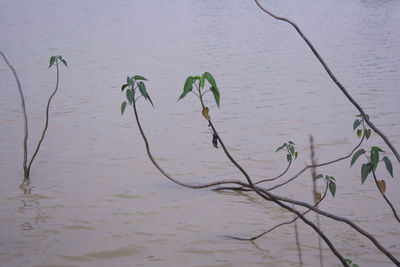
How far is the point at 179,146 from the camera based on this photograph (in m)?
5.90

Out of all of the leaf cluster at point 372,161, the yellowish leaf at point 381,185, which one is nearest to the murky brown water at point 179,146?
the yellowish leaf at point 381,185

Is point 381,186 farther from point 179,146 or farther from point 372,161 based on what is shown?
point 179,146

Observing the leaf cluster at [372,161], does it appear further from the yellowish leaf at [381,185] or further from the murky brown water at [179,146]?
the murky brown water at [179,146]

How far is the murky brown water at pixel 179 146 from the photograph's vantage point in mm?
3504

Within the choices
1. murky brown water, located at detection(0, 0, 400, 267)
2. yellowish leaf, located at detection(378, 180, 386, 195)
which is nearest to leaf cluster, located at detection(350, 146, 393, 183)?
yellowish leaf, located at detection(378, 180, 386, 195)

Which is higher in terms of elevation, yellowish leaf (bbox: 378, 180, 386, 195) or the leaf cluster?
the leaf cluster

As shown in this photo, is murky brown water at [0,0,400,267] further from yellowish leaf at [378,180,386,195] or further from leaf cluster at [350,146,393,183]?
leaf cluster at [350,146,393,183]

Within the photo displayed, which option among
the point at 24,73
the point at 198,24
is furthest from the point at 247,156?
the point at 198,24

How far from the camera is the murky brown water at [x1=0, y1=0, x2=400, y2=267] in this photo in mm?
3504

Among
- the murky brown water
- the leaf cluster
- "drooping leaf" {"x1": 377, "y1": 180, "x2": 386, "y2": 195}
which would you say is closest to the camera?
the leaf cluster

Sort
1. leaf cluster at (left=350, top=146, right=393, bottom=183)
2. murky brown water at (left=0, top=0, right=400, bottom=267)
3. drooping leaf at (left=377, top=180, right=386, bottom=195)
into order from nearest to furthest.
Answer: leaf cluster at (left=350, top=146, right=393, bottom=183) < drooping leaf at (left=377, top=180, right=386, bottom=195) < murky brown water at (left=0, top=0, right=400, bottom=267)

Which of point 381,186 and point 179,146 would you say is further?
point 179,146

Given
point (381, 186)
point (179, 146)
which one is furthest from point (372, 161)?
point (179, 146)

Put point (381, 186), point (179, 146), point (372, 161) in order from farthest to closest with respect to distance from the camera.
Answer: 1. point (179, 146)
2. point (381, 186)
3. point (372, 161)
